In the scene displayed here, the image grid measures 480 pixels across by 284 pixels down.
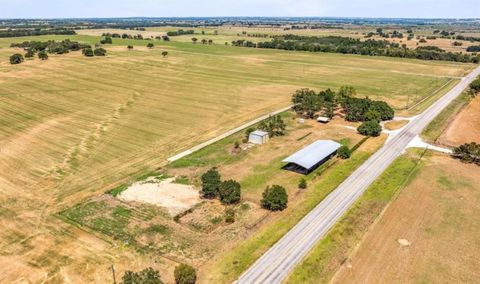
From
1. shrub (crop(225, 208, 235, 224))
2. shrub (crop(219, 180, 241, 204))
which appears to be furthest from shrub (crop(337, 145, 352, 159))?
shrub (crop(225, 208, 235, 224))

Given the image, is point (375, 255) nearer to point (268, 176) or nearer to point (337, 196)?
point (337, 196)

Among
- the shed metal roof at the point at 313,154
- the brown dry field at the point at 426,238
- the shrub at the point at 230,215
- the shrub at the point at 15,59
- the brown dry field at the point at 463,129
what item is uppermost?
the shrub at the point at 15,59

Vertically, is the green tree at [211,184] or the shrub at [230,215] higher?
the green tree at [211,184]

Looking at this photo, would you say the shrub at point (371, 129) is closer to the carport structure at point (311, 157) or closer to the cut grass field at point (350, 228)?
the carport structure at point (311, 157)

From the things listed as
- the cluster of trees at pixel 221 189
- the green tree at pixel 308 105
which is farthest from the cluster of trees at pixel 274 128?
the cluster of trees at pixel 221 189

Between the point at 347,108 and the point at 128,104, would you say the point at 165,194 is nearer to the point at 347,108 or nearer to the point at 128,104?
the point at 128,104

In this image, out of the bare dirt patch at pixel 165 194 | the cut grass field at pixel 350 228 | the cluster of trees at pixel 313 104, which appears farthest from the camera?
the cluster of trees at pixel 313 104
